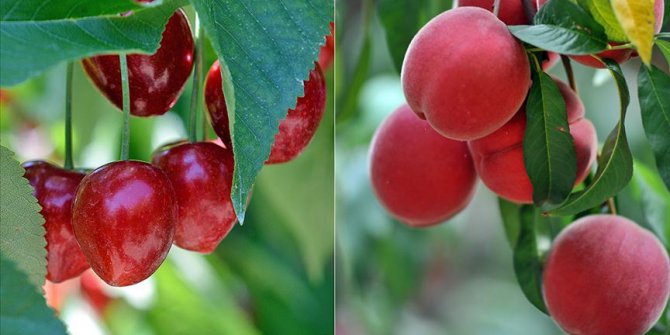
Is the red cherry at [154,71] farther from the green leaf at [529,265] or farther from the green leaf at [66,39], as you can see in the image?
the green leaf at [529,265]

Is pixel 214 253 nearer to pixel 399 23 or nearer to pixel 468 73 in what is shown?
pixel 399 23

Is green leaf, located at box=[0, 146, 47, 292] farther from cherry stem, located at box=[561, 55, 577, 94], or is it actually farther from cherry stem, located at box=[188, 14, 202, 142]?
cherry stem, located at box=[561, 55, 577, 94]

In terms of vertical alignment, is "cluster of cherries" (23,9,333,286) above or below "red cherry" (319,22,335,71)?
above

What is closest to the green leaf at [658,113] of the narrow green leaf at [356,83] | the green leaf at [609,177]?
the green leaf at [609,177]

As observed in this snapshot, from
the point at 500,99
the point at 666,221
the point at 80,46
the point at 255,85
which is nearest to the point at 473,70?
the point at 500,99

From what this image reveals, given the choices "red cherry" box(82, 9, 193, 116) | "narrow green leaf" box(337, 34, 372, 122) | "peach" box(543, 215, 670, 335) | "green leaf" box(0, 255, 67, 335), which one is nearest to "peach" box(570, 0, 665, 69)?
"peach" box(543, 215, 670, 335)

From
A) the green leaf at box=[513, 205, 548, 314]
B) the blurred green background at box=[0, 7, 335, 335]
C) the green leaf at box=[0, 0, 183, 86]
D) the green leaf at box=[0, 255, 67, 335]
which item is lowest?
the blurred green background at box=[0, 7, 335, 335]
